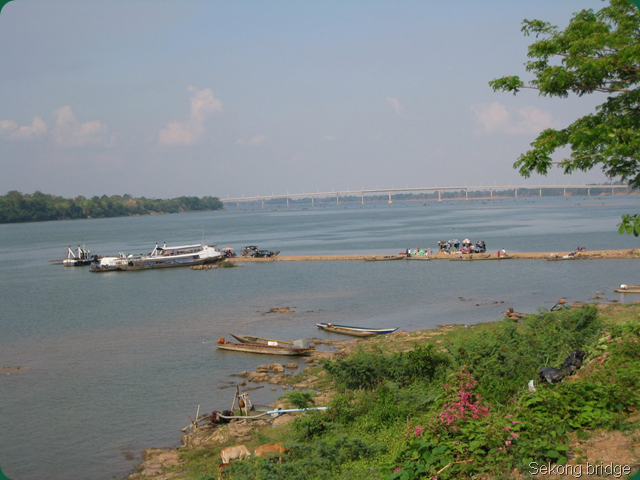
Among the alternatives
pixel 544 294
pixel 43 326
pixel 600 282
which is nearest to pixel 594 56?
pixel 544 294

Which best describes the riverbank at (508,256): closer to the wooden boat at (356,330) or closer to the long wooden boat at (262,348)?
the wooden boat at (356,330)

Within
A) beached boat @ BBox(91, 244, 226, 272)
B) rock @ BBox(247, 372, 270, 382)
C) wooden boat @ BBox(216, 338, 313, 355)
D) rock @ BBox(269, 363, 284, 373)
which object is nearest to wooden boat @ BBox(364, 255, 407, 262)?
beached boat @ BBox(91, 244, 226, 272)

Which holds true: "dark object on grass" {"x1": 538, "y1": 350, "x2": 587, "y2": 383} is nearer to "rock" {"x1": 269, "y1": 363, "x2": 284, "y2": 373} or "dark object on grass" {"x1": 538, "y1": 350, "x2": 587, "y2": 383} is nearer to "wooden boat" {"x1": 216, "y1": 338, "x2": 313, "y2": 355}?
"rock" {"x1": 269, "y1": 363, "x2": 284, "y2": 373}

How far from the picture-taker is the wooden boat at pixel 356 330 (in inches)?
920

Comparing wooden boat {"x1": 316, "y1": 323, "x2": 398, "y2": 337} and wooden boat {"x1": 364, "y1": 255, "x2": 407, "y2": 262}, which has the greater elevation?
wooden boat {"x1": 364, "y1": 255, "x2": 407, "y2": 262}

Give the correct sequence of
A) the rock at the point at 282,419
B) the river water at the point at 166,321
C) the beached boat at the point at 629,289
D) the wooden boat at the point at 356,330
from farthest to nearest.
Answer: the beached boat at the point at 629,289
the wooden boat at the point at 356,330
the river water at the point at 166,321
the rock at the point at 282,419

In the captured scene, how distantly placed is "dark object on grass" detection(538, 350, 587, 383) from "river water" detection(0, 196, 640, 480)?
8969 millimetres

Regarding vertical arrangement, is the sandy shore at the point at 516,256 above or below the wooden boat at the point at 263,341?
above

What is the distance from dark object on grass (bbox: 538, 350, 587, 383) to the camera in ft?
29.6

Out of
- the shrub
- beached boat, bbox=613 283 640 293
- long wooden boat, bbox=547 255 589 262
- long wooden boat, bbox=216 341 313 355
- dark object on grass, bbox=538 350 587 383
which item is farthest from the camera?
long wooden boat, bbox=547 255 589 262

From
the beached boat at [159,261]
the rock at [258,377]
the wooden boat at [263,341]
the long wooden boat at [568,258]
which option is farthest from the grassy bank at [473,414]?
the beached boat at [159,261]

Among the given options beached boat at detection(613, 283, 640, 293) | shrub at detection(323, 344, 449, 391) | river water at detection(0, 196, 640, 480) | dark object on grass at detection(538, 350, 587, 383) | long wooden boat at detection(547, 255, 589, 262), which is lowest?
river water at detection(0, 196, 640, 480)

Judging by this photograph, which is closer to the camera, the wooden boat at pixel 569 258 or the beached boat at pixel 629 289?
the beached boat at pixel 629 289

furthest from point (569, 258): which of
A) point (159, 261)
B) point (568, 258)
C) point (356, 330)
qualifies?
point (159, 261)
